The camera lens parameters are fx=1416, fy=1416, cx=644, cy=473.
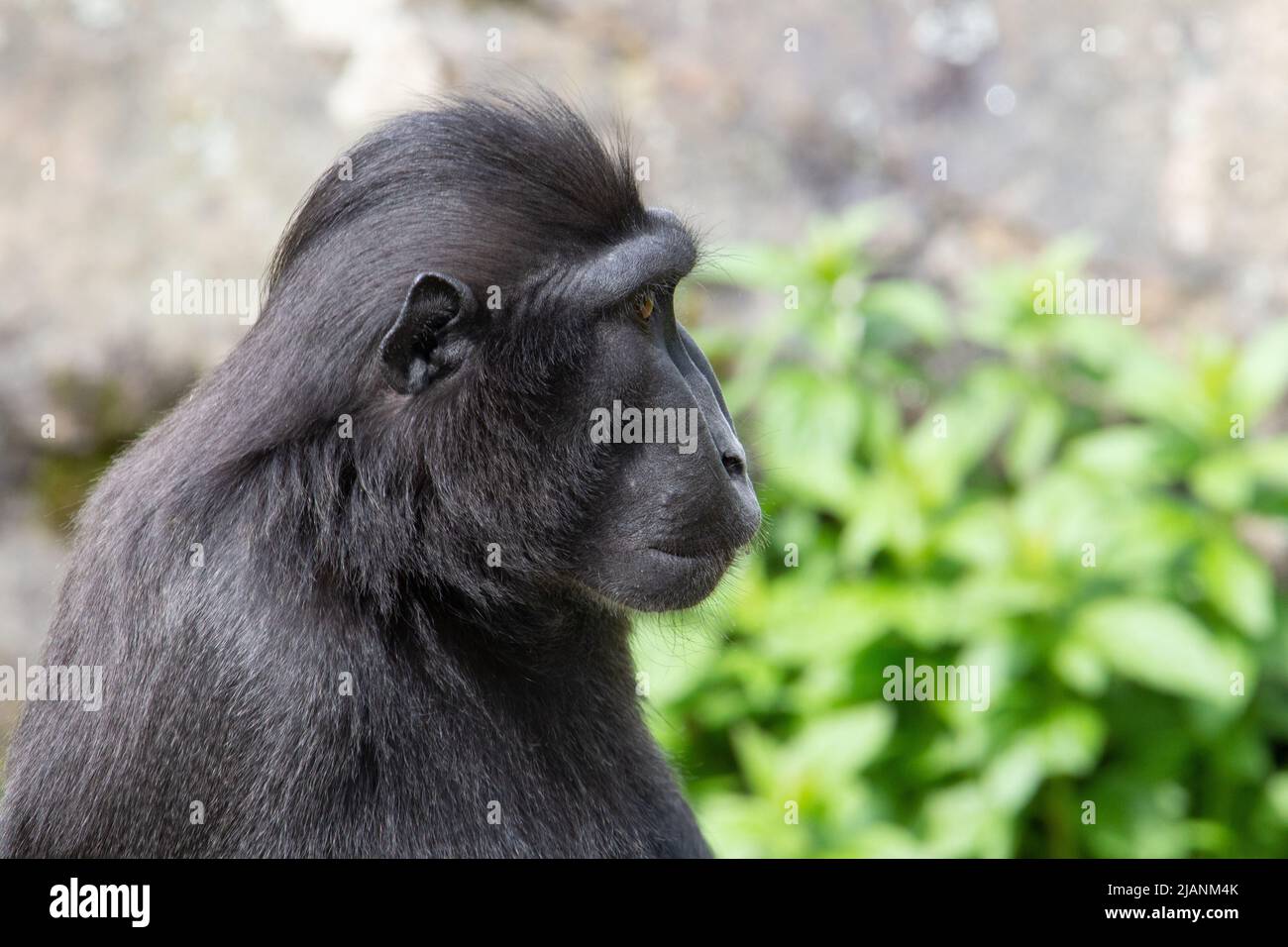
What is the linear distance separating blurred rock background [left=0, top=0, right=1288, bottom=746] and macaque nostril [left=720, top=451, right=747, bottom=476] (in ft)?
16.0

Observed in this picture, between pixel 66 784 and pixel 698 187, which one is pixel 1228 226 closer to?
pixel 698 187

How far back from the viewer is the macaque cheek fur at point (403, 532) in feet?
10.7

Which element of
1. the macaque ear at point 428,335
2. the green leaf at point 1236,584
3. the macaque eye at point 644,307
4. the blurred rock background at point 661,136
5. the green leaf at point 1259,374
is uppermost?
the blurred rock background at point 661,136

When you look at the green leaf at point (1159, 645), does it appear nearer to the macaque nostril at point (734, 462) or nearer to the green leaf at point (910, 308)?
the green leaf at point (910, 308)

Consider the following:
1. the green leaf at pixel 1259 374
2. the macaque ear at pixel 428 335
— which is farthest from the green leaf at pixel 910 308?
the macaque ear at pixel 428 335

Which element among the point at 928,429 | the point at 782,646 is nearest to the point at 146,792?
the point at 782,646

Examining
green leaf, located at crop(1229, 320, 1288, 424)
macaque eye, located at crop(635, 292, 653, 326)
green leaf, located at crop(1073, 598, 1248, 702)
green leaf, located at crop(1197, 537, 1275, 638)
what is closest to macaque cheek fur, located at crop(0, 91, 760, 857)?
macaque eye, located at crop(635, 292, 653, 326)

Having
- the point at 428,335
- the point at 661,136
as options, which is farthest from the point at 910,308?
the point at 428,335

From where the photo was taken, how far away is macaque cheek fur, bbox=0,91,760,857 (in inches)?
128

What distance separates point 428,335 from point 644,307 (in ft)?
1.91

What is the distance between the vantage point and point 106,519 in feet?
12.2

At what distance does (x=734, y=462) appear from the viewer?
3658mm

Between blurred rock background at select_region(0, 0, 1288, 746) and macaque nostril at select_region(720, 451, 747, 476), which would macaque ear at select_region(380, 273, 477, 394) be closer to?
macaque nostril at select_region(720, 451, 747, 476)

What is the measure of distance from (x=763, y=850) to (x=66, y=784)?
11.1 feet
